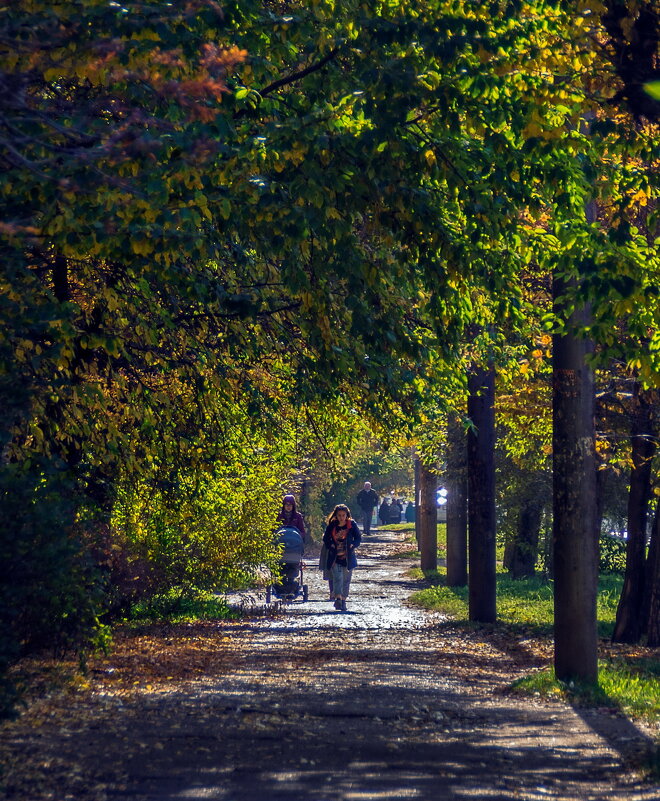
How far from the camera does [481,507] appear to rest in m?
19.1

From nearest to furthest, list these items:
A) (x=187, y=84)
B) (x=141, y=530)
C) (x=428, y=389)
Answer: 1. (x=187, y=84)
2. (x=428, y=389)
3. (x=141, y=530)

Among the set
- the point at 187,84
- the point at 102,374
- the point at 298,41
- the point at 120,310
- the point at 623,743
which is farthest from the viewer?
the point at 102,374

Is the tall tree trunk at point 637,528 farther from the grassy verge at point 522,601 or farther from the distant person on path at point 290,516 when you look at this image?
the distant person on path at point 290,516

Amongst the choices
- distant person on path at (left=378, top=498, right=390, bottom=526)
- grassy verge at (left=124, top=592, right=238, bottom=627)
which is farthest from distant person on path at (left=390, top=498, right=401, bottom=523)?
grassy verge at (left=124, top=592, right=238, bottom=627)

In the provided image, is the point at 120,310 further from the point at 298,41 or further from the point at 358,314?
the point at 298,41

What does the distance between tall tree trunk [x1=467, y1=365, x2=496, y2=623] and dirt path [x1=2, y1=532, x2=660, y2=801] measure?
190 inches

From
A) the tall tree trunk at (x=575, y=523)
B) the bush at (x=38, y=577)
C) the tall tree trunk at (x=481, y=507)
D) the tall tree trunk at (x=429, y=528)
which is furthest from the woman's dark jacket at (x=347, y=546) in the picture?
the bush at (x=38, y=577)

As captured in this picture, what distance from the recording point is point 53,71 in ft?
23.7

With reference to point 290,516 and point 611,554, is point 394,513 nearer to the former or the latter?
point 611,554

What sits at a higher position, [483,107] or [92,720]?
[483,107]

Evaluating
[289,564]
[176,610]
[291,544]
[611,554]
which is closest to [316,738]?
[176,610]

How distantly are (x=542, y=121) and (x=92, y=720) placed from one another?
17.9ft

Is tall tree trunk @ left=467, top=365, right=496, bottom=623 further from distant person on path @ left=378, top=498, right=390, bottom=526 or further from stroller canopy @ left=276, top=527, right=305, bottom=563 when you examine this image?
distant person on path @ left=378, top=498, right=390, bottom=526

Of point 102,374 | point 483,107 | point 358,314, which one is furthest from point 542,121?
point 102,374
